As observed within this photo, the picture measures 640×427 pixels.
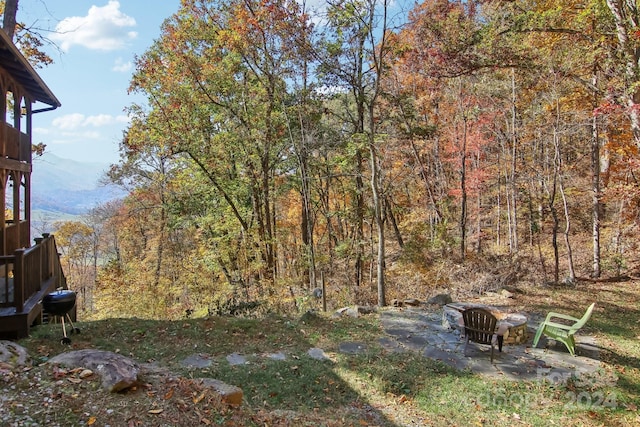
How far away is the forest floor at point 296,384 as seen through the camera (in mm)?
2996

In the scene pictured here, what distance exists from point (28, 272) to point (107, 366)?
3046mm

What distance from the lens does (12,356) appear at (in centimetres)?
354

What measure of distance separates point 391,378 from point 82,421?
328 cm

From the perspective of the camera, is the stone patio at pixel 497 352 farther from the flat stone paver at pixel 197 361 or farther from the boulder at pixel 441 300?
the flat stone paver at pixel 197 361

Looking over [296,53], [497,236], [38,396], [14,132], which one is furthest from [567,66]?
[14,132]

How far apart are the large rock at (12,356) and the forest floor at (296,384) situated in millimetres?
106

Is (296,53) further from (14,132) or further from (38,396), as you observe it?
(38,396)

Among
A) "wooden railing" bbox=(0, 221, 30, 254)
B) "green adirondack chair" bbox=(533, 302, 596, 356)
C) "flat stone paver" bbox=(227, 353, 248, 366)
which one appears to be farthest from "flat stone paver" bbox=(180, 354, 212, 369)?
"green adirondack chair" bbox=(533, 302, 596, 356)

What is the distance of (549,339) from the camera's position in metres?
5.59

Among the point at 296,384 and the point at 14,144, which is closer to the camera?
the point at 296,384

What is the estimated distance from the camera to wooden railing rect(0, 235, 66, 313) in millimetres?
4621

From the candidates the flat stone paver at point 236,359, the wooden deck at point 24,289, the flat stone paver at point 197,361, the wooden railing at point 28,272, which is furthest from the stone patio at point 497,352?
the wooden railing at point 28,272

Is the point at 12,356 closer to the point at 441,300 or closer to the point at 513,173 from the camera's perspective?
the point at 441,300

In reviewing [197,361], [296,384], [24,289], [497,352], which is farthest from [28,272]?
[497,352]
